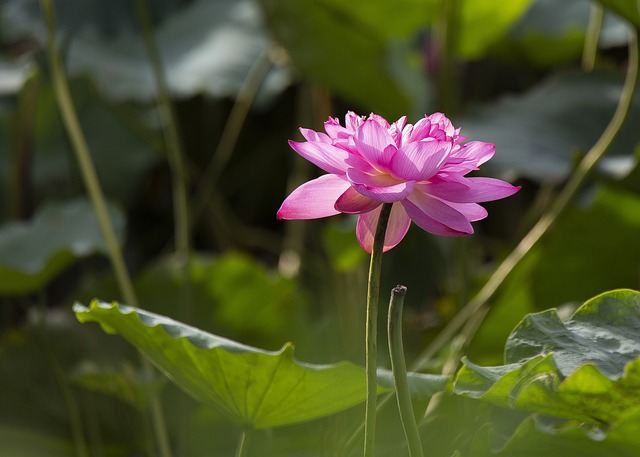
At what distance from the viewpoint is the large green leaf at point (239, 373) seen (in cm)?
44

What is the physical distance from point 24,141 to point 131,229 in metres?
0.44

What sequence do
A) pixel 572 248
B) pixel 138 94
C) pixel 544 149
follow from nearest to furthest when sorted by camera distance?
pixel 544 149, pixel 572 248, pixel 138 94

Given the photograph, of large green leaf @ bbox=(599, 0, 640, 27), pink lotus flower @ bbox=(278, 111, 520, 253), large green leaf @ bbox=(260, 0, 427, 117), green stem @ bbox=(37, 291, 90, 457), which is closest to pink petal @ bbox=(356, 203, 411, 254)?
pink lotus flower @ bbox=(278, 111, 520, 253)

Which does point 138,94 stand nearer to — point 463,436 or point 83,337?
point 83,337

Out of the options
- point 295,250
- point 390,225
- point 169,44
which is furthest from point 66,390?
point 169,44

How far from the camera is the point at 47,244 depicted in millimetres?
1052

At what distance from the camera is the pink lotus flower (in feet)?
1.24

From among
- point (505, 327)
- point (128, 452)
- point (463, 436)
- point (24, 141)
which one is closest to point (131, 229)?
point (24, 141)

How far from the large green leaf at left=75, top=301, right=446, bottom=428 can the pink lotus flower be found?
0.07 m

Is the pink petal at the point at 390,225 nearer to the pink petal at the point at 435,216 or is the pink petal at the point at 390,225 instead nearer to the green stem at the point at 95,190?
the pink petal at the point at 435,216

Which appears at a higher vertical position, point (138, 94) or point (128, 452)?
point (138, 94)

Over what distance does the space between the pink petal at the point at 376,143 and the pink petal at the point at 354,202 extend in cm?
2

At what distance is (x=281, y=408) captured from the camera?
47 centimetres

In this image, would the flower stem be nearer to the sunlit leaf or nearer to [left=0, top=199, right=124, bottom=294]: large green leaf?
the sunlit leaf
